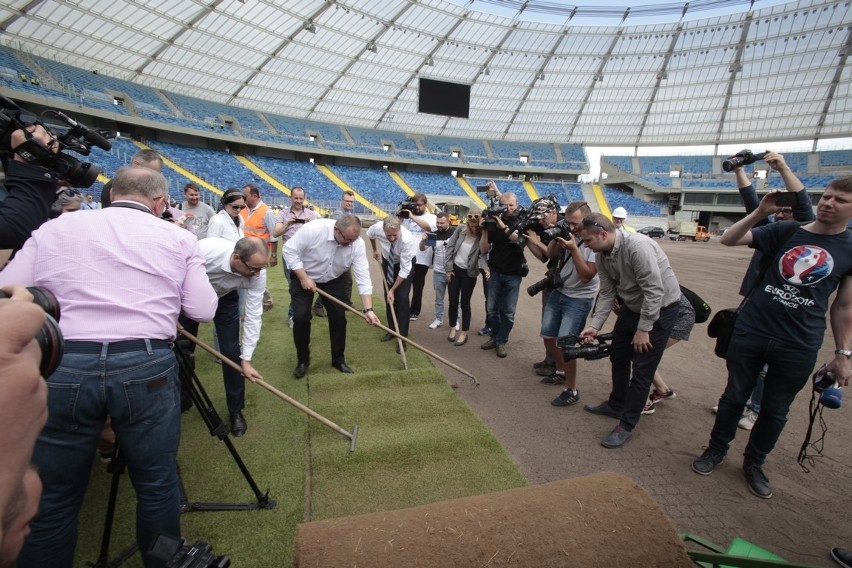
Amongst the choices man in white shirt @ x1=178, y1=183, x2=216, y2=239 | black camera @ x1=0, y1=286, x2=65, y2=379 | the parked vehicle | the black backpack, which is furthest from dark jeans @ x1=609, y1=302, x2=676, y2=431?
the parked vehicle

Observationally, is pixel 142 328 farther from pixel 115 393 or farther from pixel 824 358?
pixel 824 358

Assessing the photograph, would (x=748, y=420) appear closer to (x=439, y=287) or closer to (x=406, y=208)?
(x=439, y=287)

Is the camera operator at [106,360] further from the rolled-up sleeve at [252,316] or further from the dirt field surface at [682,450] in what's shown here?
the dirt field surface at [682,450]

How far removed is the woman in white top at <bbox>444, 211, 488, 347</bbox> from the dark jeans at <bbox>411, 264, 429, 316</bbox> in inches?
21.1

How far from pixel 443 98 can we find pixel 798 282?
121ft

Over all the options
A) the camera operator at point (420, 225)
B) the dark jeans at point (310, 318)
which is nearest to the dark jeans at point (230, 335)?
the dark jeans at point (310, 318)

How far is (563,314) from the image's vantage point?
4.25 m

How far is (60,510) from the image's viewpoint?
167 centimetres

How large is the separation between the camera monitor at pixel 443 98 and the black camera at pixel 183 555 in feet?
125

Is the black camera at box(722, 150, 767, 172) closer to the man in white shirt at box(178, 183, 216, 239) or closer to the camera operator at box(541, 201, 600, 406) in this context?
the camera operator at box(541, 201, 600, 406)

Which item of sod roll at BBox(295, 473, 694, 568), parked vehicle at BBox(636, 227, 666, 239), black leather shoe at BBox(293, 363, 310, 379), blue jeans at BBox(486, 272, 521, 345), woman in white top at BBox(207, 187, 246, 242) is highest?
woman in white top at BBox(207, 187, 246, 242)

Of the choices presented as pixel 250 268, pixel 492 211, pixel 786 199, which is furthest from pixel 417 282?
pixel 786 199

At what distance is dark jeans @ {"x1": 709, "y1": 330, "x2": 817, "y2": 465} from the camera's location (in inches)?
108

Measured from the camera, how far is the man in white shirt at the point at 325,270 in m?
4.36
